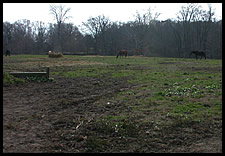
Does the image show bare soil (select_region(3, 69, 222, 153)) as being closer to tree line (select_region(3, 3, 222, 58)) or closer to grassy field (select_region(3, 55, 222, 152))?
grassy field (select_region(3, 55, 222, 152))

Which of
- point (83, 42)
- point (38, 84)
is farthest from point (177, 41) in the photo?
point (38, 84)

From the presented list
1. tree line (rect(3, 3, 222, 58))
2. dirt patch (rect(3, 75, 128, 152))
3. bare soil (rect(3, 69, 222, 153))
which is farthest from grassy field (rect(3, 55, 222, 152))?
tree line (rect(3, 3, 222, 58))

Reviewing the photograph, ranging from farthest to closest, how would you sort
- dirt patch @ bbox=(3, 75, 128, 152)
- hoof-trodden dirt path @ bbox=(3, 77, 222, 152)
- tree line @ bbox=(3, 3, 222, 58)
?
1. tree line @ bbox=(3, 3, 222, 58)
2. dirt patch @ bbox=(3, 75, 128, 152)
3. hoof-trodden dirt path @ bbox=(3, 77, 222, 152)

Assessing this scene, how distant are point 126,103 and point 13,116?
287cm

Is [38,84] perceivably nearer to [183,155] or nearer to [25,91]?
[25,91]

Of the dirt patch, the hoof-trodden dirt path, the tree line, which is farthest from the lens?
the tree line

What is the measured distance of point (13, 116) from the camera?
5621 mm

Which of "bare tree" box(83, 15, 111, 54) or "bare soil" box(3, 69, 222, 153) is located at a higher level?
"bare tree" box(83, 15, 111, 54)

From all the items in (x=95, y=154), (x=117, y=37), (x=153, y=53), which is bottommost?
(x=95, y=154)

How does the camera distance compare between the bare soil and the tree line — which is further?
the tree line

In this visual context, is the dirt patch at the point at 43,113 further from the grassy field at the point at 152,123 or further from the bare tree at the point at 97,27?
the bare tree at the point at 97,27

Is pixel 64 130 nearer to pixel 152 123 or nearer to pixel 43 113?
pixel 43 113

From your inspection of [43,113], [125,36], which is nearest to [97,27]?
[125,36]

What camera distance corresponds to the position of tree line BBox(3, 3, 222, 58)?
182 feet
